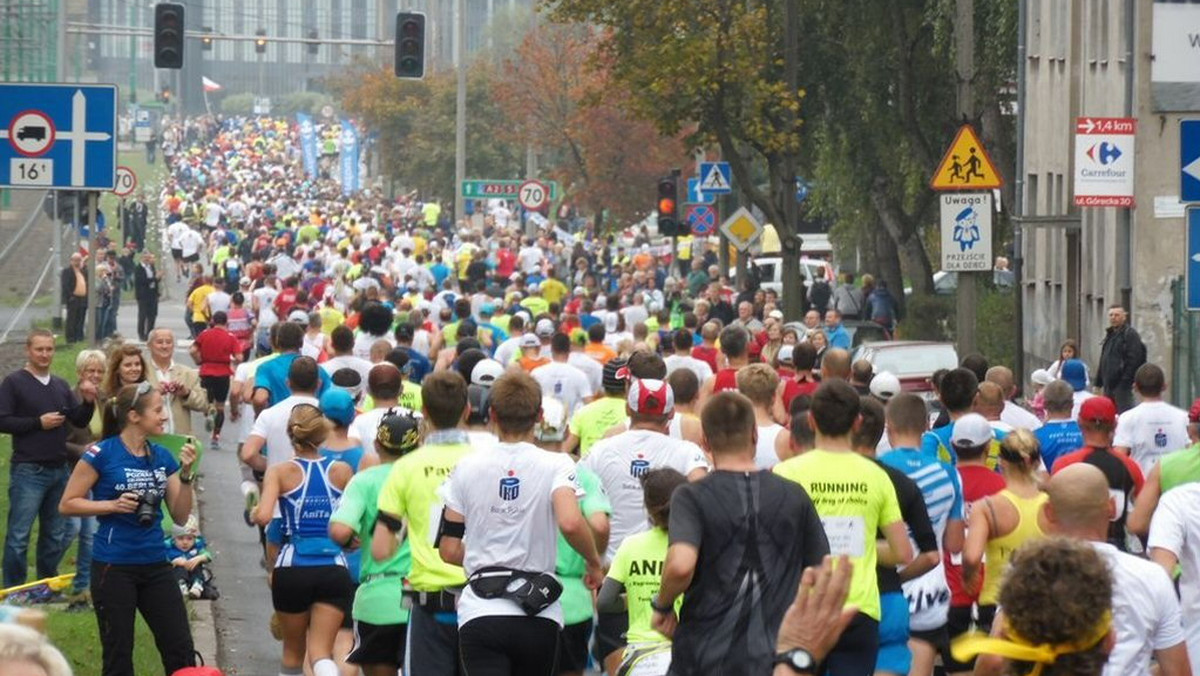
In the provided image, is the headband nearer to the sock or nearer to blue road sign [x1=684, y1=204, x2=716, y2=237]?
the sock

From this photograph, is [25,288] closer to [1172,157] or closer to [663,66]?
[663,66]

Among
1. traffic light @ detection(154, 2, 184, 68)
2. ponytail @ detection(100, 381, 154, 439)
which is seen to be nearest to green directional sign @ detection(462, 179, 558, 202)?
traffic light @ detection(154, 2, 184, 68)

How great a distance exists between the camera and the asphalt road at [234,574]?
1416 centimetres

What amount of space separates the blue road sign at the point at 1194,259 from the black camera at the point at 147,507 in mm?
6034

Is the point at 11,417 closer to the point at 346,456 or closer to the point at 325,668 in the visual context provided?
the point at 346,456

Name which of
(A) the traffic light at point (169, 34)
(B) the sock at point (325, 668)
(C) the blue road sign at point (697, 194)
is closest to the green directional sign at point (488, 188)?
(C) the blue road sign at point (697, 194)

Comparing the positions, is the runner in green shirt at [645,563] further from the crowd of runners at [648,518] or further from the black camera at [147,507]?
the black camera at [147,507]

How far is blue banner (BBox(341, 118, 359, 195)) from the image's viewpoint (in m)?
92.8

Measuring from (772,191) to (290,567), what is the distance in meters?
28.3

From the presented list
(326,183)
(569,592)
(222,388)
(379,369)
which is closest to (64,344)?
(222,388)

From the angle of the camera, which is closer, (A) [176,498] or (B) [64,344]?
(A) [176,498]

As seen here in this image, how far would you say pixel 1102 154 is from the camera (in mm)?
22719

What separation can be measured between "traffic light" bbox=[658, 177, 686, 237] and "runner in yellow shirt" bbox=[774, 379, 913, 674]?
3204 centimetres

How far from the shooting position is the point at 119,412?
35.4 feet
